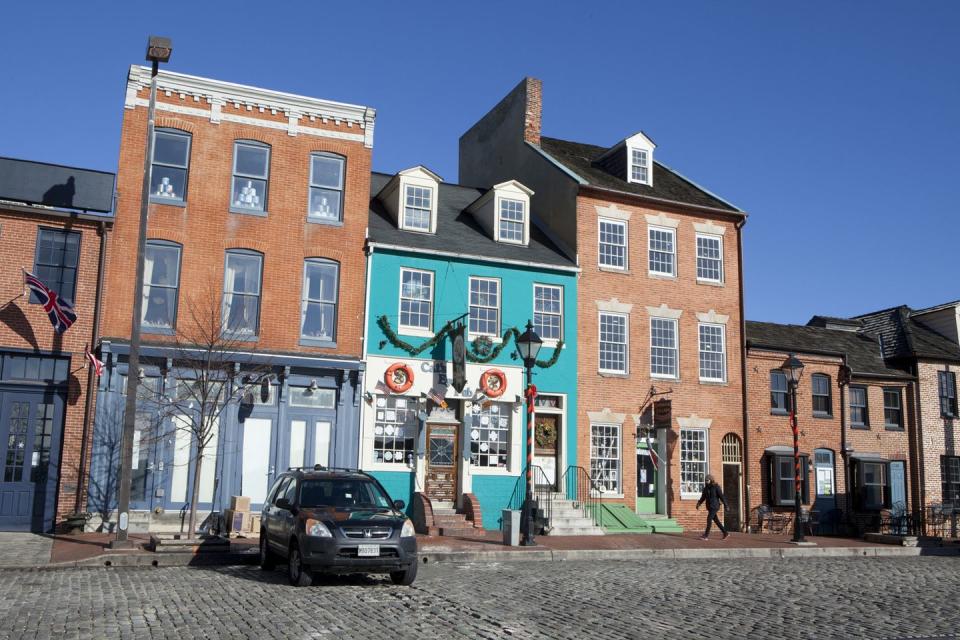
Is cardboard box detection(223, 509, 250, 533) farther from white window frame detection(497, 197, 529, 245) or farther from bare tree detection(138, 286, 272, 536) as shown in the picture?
white window frame detection(497, 197, 529, 245)

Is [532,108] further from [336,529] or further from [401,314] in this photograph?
[336,529]

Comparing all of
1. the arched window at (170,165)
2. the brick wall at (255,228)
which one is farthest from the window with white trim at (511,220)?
the arched window at (170,165)

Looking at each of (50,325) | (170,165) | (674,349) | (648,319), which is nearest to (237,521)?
(50,325)

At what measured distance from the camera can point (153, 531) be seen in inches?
779

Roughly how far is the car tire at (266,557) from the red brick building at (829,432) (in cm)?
1708

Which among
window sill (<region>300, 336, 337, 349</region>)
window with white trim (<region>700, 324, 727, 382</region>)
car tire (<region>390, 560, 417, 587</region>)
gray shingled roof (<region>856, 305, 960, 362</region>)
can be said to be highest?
gray shingled roof (<region>856, 305, 960, 362</region>)

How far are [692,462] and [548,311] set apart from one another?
251 inches

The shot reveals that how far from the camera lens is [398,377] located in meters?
22.7

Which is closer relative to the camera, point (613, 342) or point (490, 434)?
point (490, 434)

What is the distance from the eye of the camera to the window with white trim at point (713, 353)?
2717cm

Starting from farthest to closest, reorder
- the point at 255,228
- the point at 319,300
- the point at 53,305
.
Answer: the point at 319,300
the point at 255,228
the point at 53,305

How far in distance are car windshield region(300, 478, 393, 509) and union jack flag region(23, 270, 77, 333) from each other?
29.6 feet

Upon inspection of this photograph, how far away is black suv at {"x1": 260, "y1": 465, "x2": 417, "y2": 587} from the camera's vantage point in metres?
12.2

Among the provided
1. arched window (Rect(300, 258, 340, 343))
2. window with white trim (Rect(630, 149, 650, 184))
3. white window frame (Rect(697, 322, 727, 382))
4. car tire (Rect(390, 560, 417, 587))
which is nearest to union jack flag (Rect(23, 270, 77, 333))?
arched window (Rect(300, 258, 340, 343))
